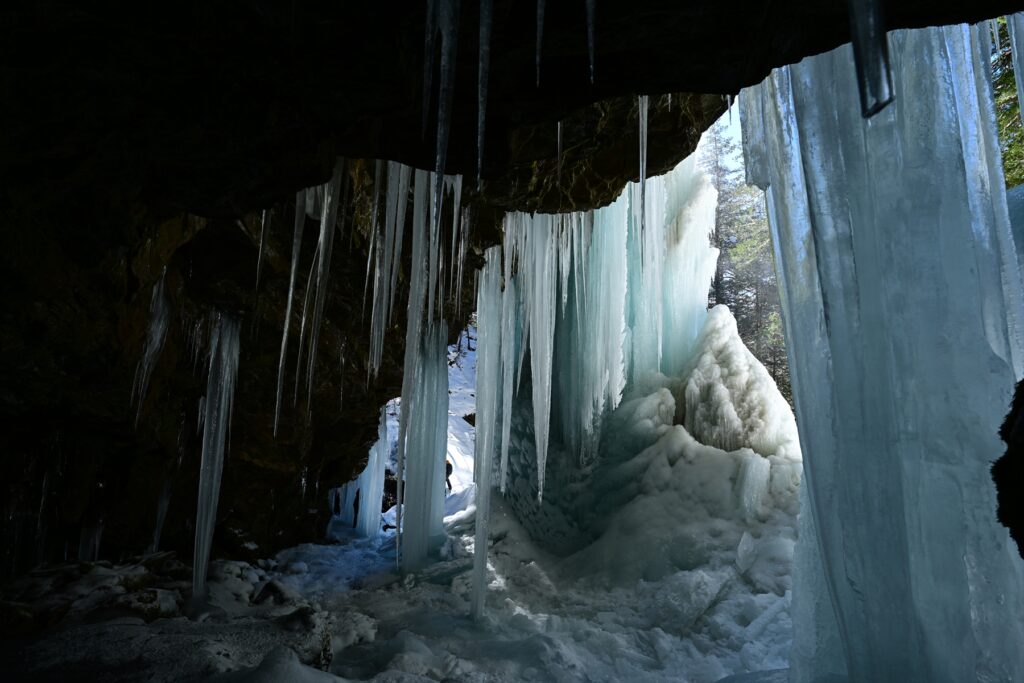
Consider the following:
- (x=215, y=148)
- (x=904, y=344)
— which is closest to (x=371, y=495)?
(x=215, y=148)

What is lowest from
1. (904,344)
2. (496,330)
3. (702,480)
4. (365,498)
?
(365,498)

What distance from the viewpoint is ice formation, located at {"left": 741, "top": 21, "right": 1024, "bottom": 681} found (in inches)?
102

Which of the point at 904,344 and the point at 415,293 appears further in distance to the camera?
the point at 415,293

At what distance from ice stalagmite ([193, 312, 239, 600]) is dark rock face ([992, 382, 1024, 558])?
589 centimetres

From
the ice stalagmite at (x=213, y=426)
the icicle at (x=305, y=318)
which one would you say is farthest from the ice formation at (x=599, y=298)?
the ice stalagmite at (x=213, y=426)

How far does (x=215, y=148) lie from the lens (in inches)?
102

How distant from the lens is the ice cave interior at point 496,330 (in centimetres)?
226

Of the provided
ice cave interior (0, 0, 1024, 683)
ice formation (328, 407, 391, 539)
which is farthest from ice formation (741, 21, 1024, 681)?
ice formation (328, 407, 391, 539)

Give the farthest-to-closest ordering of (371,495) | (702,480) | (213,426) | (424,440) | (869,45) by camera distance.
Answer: (371,495) → (424,440) → (702,480) → (213,426) → (869,45)

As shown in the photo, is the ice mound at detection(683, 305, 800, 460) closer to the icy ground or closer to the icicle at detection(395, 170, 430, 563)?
the icy ground

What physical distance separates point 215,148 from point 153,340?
10.3 ft

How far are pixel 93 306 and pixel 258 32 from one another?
3016mm

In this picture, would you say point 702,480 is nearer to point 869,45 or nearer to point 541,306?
point 541,306

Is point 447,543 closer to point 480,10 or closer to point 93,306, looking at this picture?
point 93,306
